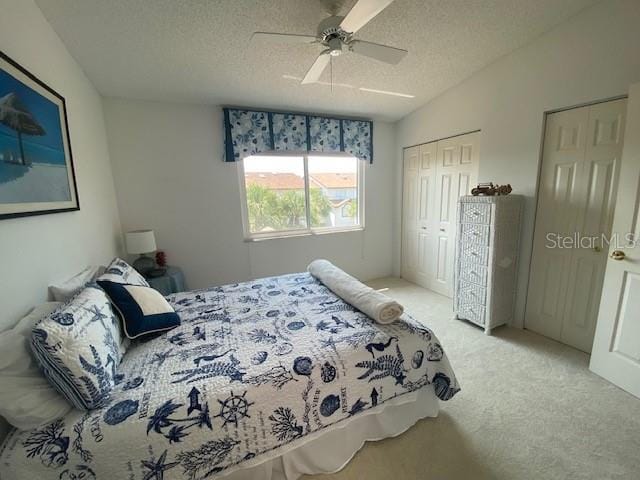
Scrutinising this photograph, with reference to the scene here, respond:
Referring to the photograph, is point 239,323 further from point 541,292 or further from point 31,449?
point 541,292

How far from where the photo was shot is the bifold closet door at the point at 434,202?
2.98 m

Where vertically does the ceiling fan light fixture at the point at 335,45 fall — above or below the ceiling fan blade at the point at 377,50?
above

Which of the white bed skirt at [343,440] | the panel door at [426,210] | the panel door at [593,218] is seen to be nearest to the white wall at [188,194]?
the panel door at [426,210]

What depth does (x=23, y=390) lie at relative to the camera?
95 cm

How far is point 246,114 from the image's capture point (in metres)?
Result: 3.03

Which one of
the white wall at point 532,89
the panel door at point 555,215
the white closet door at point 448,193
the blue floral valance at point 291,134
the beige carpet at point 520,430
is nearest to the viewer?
the beige carpet at point 520,430

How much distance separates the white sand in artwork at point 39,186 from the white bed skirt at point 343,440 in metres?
1.56

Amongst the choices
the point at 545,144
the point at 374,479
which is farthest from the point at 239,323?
the point at 545,144

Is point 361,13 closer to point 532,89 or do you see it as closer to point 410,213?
point 532,89

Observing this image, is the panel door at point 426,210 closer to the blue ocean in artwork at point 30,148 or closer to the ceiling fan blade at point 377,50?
the ceiling fan blade at point 377,50

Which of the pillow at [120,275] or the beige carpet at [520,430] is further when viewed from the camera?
the pillow at [120,275]

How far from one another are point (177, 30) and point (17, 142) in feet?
4.05

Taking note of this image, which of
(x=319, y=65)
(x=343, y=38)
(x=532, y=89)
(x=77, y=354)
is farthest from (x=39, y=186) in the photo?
(x=532, y=89)

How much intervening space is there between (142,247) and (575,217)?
3813 millimetres
